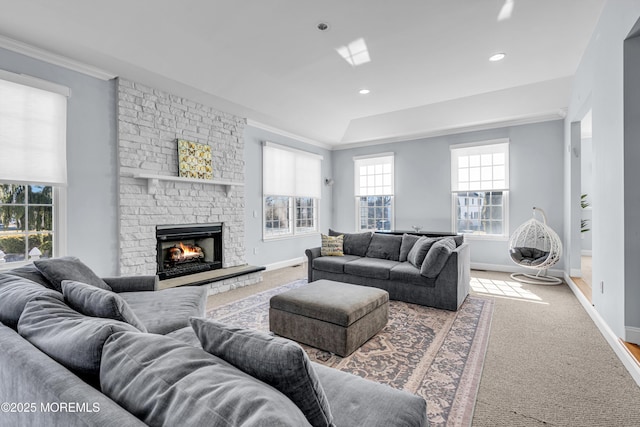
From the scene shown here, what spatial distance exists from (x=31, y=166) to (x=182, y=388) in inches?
140

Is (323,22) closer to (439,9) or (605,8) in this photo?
(439,9)

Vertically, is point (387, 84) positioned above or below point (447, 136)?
above

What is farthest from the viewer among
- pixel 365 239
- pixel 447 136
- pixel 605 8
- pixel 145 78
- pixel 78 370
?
pixel 447 136

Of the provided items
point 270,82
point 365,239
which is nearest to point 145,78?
point 270,82

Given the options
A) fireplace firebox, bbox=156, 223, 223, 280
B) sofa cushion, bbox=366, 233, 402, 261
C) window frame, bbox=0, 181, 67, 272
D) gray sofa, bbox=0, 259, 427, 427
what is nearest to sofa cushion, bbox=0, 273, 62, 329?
gray sofa, bbox=0, 259, 427, 427

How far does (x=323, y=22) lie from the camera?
9.99 ft

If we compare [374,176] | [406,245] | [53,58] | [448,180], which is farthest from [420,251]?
[53,58]

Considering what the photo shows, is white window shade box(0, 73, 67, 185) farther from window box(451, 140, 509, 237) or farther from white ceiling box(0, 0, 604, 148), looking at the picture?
window box(451, 140, 509, 237)

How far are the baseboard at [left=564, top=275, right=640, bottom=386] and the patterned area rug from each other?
94 centimetres

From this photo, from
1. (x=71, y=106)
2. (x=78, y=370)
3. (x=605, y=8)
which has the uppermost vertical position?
(x=605, y=8)

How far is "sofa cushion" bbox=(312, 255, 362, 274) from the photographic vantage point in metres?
4.36

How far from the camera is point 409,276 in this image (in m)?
3.79

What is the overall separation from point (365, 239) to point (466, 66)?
2.77m

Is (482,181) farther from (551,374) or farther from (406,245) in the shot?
(551,374)
